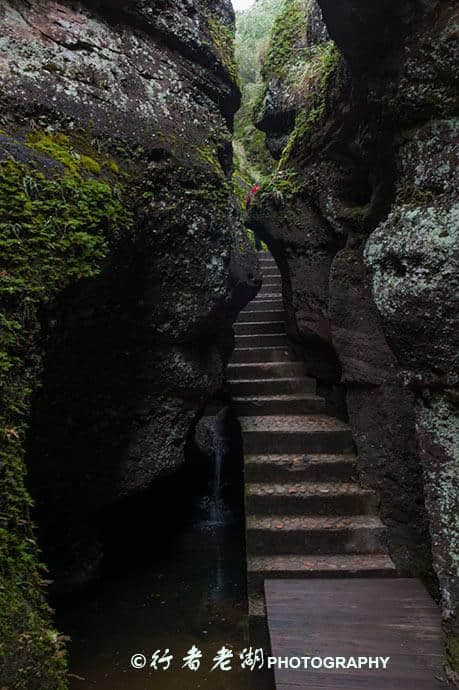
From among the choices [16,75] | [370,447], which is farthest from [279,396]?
[16,75]

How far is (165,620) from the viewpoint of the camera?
4.89 metres

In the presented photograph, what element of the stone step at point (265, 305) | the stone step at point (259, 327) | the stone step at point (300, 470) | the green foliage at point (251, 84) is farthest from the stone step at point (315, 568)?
the green foliage at point (251, 84)

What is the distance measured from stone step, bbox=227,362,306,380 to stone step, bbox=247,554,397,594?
3143 millimetres

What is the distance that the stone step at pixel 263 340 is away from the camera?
804cm

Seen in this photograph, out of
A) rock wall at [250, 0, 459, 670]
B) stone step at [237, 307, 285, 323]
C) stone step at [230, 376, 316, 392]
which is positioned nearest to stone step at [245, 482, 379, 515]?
rock wall at [250, 0, 459, 670]

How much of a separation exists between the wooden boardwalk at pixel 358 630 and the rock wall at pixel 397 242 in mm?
287

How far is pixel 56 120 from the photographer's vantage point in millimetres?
3912

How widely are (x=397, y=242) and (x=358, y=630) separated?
9.53 feet

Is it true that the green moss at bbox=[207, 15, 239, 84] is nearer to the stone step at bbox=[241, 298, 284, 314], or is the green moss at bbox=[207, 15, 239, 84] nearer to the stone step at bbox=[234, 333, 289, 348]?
the stone step at bbox=[234, 333, 289, 348]

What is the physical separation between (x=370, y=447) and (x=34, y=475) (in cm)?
351

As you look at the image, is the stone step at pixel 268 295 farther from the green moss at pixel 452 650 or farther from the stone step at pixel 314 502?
the green moss at pixel 452 650

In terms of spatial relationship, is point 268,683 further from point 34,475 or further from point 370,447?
point 34,475

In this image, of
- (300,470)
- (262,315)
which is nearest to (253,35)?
(262,315)

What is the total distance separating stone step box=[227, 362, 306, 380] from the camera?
7.21 metres
